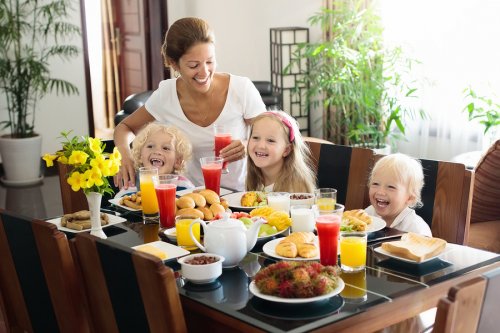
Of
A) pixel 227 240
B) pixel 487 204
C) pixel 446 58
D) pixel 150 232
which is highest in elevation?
pixel 446 58

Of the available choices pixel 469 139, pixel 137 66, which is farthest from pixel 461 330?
pixel 137 66

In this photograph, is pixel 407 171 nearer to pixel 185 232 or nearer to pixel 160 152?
pixel 185 232

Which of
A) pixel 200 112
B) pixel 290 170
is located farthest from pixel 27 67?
pixel 290 170

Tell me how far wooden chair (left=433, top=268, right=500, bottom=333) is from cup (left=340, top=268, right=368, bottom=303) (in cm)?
42

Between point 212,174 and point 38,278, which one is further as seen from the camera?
point 212,174

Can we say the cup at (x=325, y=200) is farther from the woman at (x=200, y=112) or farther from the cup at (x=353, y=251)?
the woman at (x=200, y=112)

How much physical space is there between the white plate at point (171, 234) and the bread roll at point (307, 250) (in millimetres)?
451

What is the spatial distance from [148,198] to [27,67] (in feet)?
15.0

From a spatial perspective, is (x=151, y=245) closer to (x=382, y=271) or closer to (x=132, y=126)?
(x=382, y=271)

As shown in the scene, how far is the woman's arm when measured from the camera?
3062 mm

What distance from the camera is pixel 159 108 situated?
358 centimetres

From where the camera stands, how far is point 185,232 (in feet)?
7.59

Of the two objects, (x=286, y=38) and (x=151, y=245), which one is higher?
(x=286, y=38)

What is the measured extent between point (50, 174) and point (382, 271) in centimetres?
580
